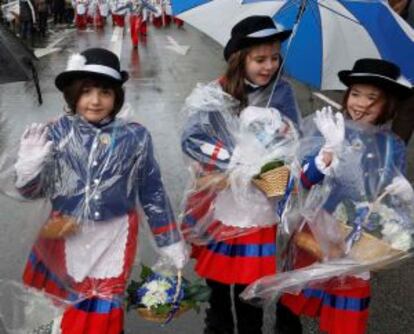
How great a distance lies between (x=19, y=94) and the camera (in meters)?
10.3

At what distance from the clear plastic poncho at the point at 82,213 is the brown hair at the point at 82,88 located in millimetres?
63

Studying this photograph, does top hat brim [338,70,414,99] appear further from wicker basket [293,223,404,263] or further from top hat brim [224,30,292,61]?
wicker basket [293,223,404,263]

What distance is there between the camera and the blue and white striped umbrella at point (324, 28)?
10.6 feet

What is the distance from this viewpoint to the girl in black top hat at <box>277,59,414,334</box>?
9.27ft

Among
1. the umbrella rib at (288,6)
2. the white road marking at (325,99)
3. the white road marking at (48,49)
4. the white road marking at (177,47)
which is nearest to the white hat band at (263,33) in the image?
the umbrella rib at (288,6)

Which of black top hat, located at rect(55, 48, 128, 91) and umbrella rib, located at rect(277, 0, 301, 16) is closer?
black top hat, located at rect(55, 48, 128, 91)

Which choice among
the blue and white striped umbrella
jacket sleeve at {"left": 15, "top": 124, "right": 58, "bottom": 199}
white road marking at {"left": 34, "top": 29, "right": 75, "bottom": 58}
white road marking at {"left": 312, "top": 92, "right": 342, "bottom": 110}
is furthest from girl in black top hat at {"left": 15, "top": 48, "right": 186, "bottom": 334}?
white road marking at {"left": 34, "top": 29, "right": 75, "bottom": 58}

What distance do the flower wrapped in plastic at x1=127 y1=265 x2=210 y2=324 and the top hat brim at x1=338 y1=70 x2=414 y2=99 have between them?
1137 mm

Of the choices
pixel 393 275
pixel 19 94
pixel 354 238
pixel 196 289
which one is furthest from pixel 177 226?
pixel 19 94

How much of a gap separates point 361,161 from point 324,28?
0.92 metres

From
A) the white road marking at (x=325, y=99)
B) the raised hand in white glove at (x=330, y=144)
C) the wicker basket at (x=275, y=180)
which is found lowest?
the white road marking at (x=325, y=99)

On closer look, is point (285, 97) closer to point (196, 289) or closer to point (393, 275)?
point (196, 289)

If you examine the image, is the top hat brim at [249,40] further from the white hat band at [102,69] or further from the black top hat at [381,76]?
the white hat band at [102,69]

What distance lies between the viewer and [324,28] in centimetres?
347
